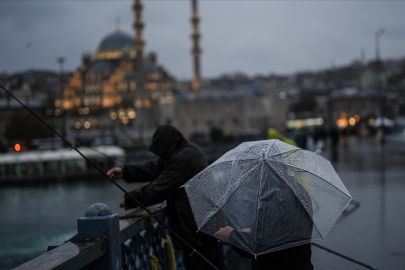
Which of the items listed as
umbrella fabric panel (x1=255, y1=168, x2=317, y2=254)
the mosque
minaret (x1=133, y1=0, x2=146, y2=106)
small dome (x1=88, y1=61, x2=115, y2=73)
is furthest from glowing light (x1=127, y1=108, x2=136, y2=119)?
umbrella fabric panel (x1=255, y1=168, x2=317, y2=254)

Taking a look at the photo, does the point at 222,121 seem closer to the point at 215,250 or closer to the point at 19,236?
the point at 19,236

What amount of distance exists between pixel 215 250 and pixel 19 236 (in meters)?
10.1

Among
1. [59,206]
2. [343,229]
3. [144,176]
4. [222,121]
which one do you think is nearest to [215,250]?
[144,176]

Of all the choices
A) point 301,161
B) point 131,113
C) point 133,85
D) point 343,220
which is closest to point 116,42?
point 133,85

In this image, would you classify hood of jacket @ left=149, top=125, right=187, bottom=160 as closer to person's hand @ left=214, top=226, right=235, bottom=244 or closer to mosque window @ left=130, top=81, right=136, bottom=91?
person's hand @ left=214, top=226, right=235, bottom=244

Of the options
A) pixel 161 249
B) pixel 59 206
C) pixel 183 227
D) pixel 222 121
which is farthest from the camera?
pixel 222 121

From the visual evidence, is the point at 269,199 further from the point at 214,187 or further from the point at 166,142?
the point at 166,142

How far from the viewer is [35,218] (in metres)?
14.8

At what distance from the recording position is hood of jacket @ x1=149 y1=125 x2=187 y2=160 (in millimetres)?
3561

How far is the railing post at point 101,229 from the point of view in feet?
8.94

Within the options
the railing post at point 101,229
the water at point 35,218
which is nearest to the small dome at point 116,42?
the water at point 35,218

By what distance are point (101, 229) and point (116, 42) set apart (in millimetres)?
103787

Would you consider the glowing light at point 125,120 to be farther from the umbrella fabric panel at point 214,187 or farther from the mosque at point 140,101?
the umbrella fabric panel at point 214,187

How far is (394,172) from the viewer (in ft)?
41.1
